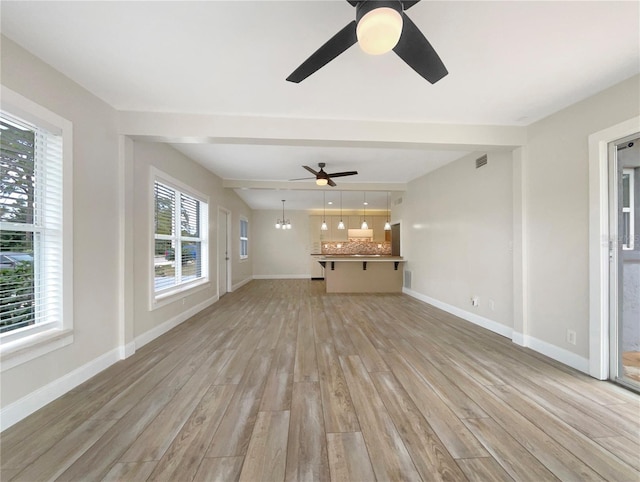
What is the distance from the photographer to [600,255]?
241cm

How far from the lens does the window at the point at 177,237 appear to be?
144 inches

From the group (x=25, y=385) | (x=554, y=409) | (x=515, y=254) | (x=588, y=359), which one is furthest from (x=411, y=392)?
(x=25, y=385)

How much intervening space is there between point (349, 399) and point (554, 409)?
1.51 meters

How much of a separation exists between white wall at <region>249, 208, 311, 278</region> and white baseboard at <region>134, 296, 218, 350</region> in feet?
16.2

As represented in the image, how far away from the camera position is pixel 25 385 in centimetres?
186

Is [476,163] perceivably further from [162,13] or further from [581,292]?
[162,13]

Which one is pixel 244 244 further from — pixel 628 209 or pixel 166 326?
pixel 628 209

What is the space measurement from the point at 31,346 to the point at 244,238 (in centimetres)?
710

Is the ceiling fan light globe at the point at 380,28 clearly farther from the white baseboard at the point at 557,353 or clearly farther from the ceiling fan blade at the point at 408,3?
the white baseboard at the point at 557,353

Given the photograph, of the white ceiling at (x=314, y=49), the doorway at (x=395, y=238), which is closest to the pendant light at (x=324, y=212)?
the doorway at (x=395, y=238)

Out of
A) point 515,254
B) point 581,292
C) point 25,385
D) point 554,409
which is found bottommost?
point 554,409

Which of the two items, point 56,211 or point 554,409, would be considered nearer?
point 554,409

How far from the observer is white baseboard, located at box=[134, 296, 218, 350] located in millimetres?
3137

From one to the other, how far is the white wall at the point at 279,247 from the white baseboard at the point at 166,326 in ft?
16.2
